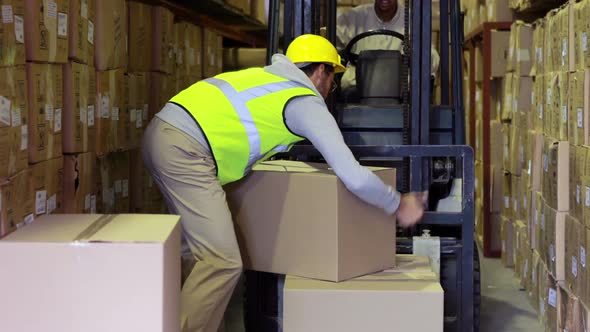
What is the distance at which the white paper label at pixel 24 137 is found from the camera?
3133 mm

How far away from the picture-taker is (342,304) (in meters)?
3.54

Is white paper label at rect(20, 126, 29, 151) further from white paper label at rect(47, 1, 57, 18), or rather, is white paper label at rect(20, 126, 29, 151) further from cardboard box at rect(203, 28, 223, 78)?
cardboard box at rect(203, 28, 223, 78)

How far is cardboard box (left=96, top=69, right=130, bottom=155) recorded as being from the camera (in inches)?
167

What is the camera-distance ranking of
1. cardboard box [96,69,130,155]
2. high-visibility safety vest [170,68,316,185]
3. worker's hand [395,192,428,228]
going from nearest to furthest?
Result: high-visibility safety vest [170,68,316,185] < worker's hand [395,192,428,228] < cardboard box [96,69,130,155]

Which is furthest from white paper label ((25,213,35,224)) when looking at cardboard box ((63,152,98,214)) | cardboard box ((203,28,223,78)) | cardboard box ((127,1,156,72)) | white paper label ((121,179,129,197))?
cardboard box ((203,28,223,78))

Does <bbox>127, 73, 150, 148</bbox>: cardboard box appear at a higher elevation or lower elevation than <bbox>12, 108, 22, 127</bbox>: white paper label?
higher

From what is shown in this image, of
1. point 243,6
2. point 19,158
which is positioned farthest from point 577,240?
point 243,6

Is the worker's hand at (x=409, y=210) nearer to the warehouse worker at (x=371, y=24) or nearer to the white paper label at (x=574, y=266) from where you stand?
the white paper label at (x=574, y=266)

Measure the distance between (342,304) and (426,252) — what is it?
2.81 feet

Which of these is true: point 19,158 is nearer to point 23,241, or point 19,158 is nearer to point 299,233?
point 23,241

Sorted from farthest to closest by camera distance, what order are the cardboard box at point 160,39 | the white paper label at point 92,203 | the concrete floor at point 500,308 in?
the cardboard box at point 160,39, the concrete floor at point 500,308, the white paper label at point 92,203

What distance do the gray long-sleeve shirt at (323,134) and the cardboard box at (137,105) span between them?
1.10 metres

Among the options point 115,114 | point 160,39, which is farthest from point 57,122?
point 160,39

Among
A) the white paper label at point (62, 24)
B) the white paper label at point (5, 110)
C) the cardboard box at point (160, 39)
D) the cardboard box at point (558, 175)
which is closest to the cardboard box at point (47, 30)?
the white paper label at point (62, 24)
